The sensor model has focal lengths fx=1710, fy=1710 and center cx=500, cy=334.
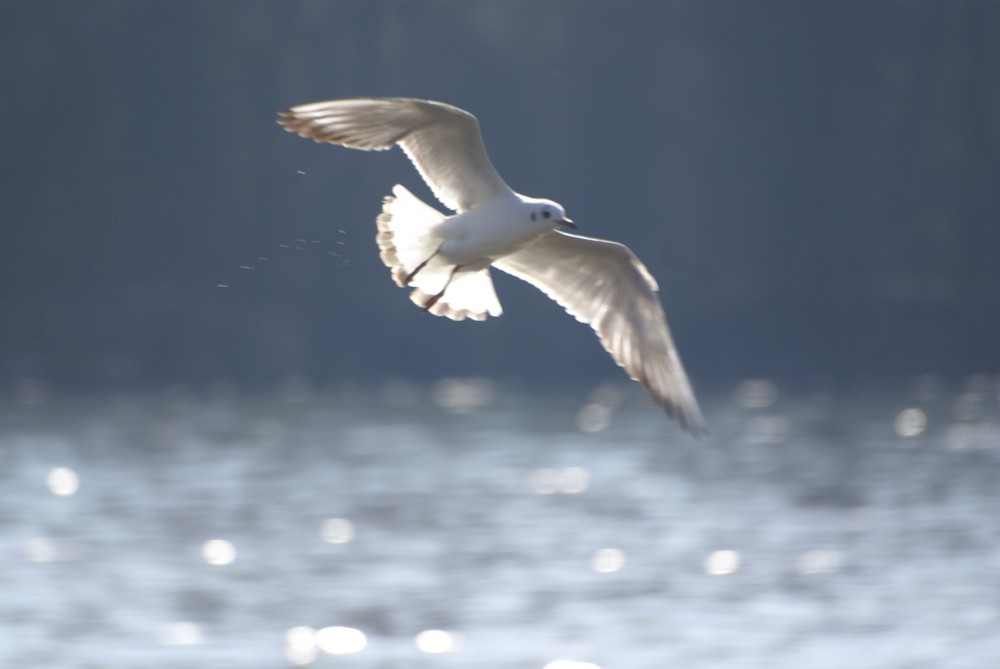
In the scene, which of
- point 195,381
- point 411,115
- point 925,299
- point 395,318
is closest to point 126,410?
point 195,381

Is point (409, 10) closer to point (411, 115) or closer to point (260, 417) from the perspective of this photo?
point (260, 417)

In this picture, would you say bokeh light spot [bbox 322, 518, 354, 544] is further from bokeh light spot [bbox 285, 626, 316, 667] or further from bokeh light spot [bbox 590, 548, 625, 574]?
bokeh light spot [bbox 285, 626, 316, 667]

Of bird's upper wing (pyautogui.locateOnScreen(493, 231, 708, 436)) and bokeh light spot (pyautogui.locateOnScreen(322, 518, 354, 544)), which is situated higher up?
bokeh light spot (pyautogui.locateOnScreen(322, 518, 354, 544))

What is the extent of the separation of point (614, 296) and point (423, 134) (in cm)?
147

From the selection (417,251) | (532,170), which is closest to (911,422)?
(532,170)

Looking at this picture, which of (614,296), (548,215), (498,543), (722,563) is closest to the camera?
(548,215)

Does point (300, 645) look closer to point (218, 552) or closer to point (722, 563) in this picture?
point (218, 552)

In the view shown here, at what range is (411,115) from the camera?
28.7 feet

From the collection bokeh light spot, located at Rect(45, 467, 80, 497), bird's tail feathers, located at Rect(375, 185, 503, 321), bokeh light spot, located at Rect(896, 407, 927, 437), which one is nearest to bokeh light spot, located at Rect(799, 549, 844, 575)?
bokeh light spot, located at Rect(45, 467, 80, 497)

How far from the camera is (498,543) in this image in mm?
21578

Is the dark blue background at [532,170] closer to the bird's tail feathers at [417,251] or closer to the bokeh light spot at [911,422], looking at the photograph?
the bokeh light spot at [911,422]

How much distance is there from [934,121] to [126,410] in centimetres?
2871

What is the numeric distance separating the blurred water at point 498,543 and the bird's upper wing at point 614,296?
21.2 ft

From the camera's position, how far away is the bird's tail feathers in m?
9.09
